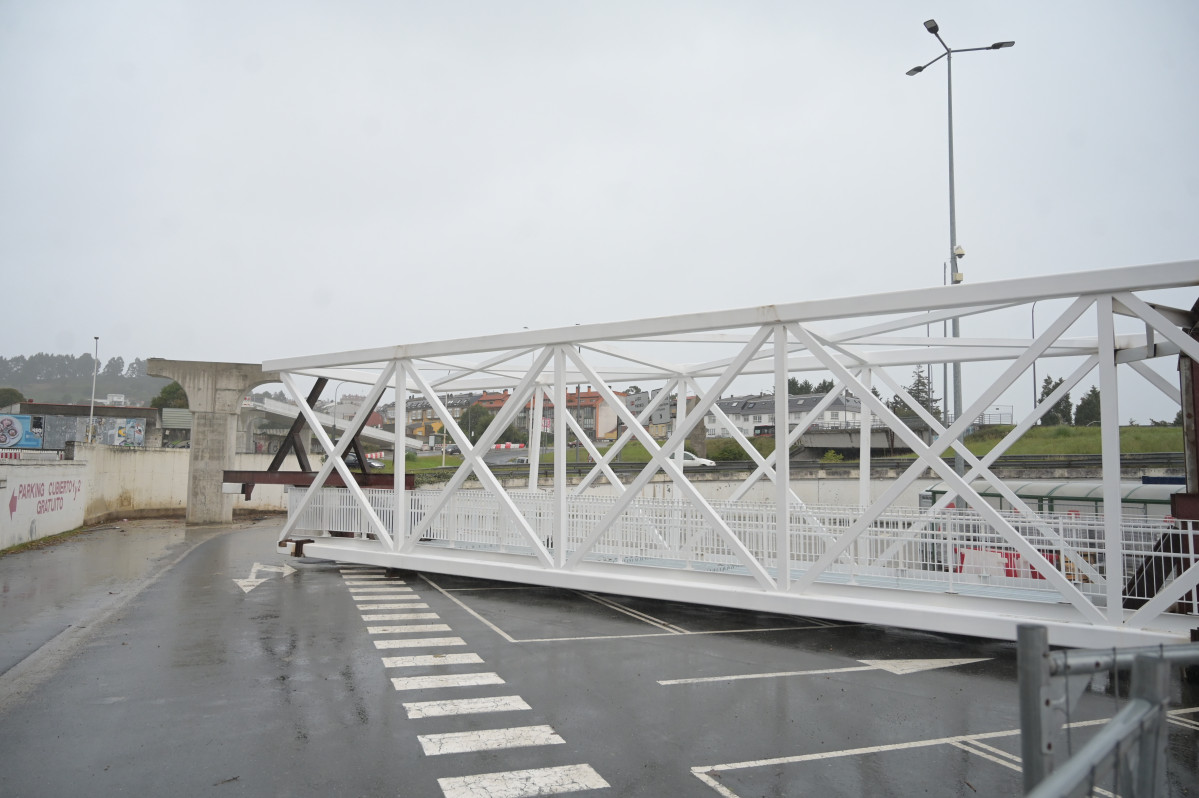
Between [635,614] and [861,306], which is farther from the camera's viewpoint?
[635,614]

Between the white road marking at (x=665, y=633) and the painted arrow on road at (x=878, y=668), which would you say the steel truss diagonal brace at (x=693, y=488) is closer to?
the white road marking at (x=665, y=633)

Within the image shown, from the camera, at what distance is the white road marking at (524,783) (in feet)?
17.8

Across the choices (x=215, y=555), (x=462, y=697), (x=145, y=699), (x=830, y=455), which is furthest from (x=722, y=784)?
(x=830, y=455)

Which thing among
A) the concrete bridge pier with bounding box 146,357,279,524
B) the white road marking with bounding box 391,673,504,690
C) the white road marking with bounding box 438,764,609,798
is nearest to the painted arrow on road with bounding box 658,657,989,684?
the white road marking with bounding box 391,673,504,690

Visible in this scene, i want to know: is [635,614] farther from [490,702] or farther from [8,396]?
[8,396]

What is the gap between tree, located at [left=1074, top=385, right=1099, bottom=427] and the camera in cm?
5994

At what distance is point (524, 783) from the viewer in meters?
5.59

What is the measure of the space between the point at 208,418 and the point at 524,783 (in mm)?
28118

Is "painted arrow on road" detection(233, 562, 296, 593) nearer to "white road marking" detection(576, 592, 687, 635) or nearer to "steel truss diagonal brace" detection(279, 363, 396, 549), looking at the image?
"steel truss diagonal brace" detection(279, 363, 396, 549)

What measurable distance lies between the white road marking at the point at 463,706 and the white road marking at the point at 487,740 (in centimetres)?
54

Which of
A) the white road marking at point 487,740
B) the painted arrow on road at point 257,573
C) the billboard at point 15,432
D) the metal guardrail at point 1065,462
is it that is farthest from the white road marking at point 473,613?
the billboard at point 15,432

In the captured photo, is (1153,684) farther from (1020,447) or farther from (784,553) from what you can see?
(1020,447)

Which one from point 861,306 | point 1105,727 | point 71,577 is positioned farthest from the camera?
point 71,577

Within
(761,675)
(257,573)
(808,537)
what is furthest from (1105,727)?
(257,573)
